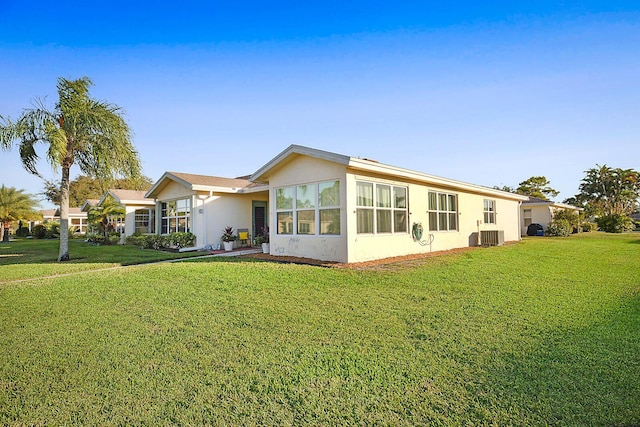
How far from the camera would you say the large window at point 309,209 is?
34.1 ft

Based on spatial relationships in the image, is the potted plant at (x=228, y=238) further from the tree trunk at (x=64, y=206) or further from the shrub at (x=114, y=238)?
the shrub at (x=114, y=238)

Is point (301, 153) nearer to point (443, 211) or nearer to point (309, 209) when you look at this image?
point (309, 209)

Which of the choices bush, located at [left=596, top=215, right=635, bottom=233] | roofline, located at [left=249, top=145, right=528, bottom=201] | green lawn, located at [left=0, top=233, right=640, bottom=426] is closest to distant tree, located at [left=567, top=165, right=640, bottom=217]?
bush, located at [left=596, top=215, right=635, bottom=233]

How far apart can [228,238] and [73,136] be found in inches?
283

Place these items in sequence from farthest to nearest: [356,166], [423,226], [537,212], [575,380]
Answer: [537,212]
[423,226]
[356,166]
[575,380]

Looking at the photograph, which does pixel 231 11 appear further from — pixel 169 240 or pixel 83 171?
pixel 169 240

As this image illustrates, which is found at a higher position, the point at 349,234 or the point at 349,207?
the point at 349,207

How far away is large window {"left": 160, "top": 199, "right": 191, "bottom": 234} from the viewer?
16.5 metres

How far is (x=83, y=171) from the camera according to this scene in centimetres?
1374

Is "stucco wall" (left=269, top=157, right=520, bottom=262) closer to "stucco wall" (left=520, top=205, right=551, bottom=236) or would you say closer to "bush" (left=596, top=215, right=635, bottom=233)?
"stucco wall" (left=520, top=205, right=551, bottom=236)

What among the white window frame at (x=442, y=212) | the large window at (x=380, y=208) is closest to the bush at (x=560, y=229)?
the white window frame at (x=442, y=212)

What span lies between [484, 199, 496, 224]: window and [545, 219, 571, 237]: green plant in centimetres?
963

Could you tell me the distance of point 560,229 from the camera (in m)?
24.2

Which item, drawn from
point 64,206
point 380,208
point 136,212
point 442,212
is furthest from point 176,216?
point 442,212
